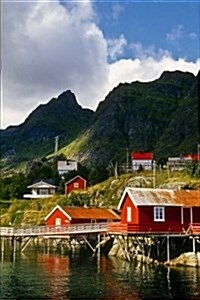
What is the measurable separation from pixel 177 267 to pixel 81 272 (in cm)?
915

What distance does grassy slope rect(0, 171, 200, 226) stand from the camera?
103062 millimetres

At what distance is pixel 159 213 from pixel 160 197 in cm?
193

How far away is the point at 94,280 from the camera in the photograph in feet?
149

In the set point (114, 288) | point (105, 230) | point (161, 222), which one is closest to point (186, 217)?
point (161, 222)

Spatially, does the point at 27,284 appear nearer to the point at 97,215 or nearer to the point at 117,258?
the point at 117,258

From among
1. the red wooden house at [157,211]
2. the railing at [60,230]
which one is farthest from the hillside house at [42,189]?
the red wooden house at [157,211]

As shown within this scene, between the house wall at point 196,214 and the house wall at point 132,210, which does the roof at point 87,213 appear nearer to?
the house wall at point 132,210

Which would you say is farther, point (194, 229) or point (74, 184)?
point (74, 184)

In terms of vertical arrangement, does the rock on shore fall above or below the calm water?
above

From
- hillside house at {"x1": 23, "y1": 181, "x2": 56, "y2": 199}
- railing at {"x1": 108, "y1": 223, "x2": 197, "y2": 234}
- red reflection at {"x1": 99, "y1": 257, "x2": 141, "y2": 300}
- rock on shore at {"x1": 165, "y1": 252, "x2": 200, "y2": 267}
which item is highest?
hillside house at {"x1": 23, "y1": 181, "x2": 56, "y2": 199}

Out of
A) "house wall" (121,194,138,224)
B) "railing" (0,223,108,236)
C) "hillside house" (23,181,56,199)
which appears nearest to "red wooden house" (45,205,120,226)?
"railing" (0,223,108,236)

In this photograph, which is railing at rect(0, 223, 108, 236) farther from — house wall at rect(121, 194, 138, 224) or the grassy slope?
the grassy slope

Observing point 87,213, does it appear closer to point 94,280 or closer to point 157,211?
point 157,211

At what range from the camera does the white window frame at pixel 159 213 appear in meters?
56.2
